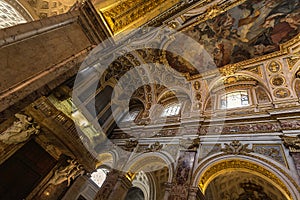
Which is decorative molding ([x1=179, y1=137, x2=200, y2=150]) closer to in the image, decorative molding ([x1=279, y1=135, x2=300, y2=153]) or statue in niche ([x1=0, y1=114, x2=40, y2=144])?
decorative molding ([x1=279, y1=135, x2=300, y2=153])

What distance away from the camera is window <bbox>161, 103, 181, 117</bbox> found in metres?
10.2

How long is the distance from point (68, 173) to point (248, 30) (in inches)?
411

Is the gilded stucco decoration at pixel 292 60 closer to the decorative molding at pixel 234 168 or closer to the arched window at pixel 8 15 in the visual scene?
the decorative molding at pixel 234 168

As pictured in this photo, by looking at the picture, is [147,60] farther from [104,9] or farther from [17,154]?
[17,154]

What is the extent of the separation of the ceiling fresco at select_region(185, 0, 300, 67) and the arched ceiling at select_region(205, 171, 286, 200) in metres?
5.60

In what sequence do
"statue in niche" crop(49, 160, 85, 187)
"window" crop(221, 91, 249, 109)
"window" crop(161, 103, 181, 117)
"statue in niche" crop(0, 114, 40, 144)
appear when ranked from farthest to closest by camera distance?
"window" crop(161, 103, 181, 117), "window" crop(221, 91, 249, 109), "statue in niche" crop(49, 160, 85, 187), "statue in niche" crop(0, 114, 40, 144)

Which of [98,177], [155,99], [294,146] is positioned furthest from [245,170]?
[98,177]

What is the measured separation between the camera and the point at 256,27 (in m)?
7.79

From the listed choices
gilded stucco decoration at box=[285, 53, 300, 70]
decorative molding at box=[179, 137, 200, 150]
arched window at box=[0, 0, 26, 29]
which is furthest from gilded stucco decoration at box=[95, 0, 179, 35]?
arched window at box=[0, 0, 26, 29]

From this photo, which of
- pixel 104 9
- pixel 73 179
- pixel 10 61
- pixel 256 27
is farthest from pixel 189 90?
pixel 10 61

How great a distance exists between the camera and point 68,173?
7.51 m

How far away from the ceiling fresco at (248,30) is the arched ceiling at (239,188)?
220 inches

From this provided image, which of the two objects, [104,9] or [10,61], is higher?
[104,9]

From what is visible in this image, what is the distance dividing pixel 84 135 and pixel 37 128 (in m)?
2.34
